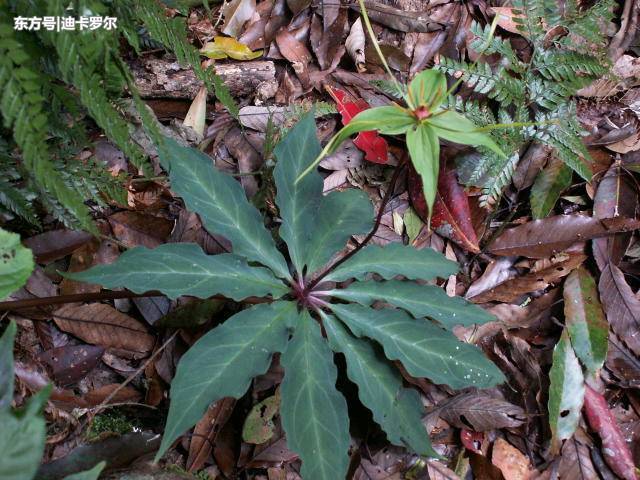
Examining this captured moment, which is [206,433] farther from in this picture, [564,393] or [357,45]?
[357,45]

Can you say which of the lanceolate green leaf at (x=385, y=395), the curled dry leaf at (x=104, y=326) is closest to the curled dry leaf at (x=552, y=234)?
the lanceolate green leaf at (x=385, y=395)

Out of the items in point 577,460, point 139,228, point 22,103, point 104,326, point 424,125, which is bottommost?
point 577,460

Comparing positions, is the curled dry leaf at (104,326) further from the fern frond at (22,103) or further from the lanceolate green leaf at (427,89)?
the lanceolate green leaf at (427,89)

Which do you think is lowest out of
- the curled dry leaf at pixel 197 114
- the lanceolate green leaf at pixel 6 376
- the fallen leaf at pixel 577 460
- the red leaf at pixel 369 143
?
the fallen leaf at pixel 577 460

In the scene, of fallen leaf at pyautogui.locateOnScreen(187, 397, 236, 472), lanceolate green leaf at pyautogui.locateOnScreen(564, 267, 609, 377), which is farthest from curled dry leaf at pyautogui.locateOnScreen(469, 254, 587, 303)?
fallen leaf at pyautogui.locateOnScreen(187, 397, 236, 472)

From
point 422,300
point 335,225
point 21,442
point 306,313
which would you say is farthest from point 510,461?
point 21,442

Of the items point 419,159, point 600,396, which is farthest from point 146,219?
point 600,396
